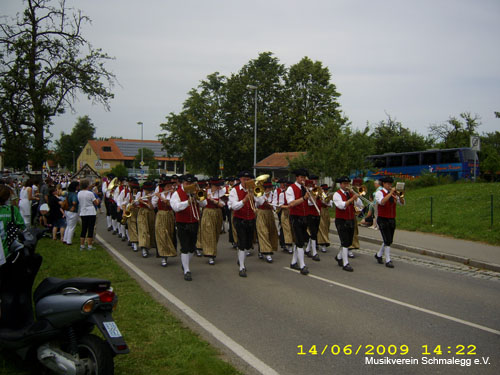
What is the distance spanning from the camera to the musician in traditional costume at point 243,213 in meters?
9.21

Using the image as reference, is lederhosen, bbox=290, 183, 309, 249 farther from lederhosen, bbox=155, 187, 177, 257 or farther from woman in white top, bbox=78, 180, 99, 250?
woman in white top, bbox=78, 180, 99, 250

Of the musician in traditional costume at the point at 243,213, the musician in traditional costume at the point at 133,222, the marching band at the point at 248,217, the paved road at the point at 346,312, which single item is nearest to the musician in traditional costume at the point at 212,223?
the marching band at the point at 248,217

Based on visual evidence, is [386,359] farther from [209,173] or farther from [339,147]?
[209,173]

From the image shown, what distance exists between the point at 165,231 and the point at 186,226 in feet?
4.67

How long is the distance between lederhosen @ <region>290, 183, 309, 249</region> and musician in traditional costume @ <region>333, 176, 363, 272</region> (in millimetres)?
816

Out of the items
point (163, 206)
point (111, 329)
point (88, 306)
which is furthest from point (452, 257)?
point (88, 306)

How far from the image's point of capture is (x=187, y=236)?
351 inches

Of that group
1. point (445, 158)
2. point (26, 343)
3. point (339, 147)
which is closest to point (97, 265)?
point (26, 343)

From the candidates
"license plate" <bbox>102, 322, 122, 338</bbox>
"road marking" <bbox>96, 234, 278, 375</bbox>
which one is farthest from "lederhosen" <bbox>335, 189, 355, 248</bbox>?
"license plate" <bbox>102, 322, 122, 338</bbox>

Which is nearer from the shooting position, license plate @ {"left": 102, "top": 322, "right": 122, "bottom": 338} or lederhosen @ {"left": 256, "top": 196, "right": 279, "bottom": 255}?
license plate @ {"left": 102, "top": 322, "right": 122, "bottom": 338}

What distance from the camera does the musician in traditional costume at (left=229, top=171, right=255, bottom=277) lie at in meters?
9.21

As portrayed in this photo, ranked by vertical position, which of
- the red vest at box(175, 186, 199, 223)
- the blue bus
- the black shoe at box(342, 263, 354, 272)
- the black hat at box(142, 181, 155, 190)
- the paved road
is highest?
the blue bus

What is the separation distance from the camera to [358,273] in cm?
929

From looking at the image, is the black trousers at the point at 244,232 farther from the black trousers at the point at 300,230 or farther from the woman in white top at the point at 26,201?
the woman in white top at the point at 26,201
